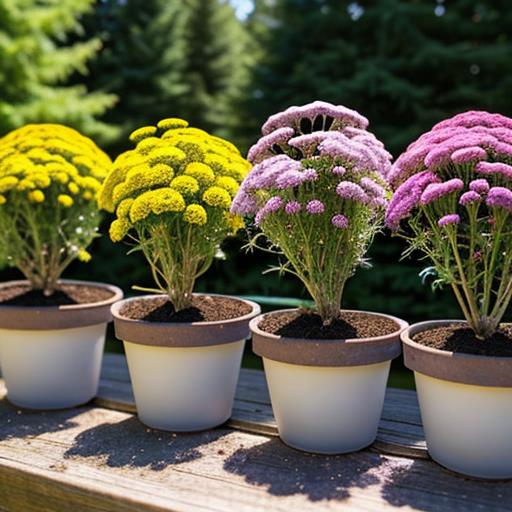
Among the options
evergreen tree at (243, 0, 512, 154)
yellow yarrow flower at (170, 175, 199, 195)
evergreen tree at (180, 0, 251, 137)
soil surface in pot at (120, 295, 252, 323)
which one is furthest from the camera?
evergreen tree at (180, 0, 251, 137)

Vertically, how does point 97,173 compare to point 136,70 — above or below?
below

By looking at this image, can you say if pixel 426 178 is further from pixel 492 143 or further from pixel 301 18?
pixel 301 18

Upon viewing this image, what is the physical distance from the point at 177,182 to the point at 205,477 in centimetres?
94

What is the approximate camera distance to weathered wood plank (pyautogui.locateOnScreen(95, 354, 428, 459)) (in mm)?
2014

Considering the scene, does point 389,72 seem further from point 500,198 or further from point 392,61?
point 500,198

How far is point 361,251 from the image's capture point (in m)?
2.06

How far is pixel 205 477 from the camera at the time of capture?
1795mm

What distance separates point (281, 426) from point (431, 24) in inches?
176

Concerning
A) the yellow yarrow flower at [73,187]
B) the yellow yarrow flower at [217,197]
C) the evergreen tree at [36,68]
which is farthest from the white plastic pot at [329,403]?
the evergreen tree at [36,68]

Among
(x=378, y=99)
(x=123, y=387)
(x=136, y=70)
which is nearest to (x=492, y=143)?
(x=123, y=387)

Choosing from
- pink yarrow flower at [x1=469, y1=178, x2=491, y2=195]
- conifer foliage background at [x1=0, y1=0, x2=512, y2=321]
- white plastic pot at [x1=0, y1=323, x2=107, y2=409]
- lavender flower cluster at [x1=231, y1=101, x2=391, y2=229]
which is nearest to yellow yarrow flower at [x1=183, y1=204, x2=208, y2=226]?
lavender flower cluster at [x1=231, y1=101, x2=391, y2=229]

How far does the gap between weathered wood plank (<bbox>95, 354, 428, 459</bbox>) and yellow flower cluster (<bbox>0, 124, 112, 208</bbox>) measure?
32.3 inches

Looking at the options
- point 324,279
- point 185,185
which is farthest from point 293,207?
point 185,185

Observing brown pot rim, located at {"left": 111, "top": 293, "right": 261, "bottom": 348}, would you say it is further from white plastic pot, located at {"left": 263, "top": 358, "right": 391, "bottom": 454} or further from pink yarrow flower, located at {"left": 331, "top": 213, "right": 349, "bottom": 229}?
pink yarrow flower, located at {"left": 331, "top": 213, "right": 349, "bottom": 229}
